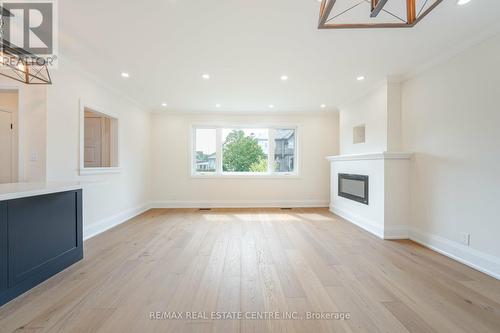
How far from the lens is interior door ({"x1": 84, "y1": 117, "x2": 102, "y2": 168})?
460 centimetres

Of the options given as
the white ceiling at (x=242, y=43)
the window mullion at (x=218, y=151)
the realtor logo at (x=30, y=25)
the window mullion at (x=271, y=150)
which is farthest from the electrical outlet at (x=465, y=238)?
the realtor logo at (x=30, y=25)

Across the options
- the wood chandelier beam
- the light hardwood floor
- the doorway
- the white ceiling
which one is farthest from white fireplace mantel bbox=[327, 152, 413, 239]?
the doorway

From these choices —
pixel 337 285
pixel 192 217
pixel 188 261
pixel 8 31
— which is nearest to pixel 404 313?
pixel 337 285

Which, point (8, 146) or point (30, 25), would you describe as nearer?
point (30, 25)

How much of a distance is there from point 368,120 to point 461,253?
7.94 feet

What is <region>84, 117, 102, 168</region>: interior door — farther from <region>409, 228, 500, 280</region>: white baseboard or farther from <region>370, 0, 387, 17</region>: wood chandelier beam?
<region>409, 228, 500, 280</region>: white baseboard

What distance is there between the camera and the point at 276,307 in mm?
1812

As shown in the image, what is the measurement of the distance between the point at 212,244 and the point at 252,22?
2776 mm

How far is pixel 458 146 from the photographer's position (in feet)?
8.97

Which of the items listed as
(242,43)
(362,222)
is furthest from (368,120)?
(242,43)

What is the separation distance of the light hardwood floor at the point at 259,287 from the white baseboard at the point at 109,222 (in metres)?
0.20

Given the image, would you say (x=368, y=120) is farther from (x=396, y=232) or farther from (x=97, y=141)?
(x=97, y=141)

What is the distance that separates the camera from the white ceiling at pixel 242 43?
80.6 inches

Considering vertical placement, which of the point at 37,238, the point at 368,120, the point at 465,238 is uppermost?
the point at 368,120
